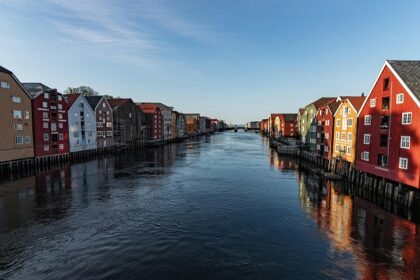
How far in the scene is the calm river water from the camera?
16.6 m

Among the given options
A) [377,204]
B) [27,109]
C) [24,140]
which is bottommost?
[377,204]

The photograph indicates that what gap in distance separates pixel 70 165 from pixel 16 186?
21746 millimetres

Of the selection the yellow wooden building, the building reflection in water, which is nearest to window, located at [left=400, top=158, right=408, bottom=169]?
the building reflection in water

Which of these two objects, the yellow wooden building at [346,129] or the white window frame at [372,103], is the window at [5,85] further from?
the yellow wooden building at [346,129]

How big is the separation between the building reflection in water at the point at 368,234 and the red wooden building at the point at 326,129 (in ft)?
79.3

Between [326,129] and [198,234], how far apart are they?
49611 millimetres

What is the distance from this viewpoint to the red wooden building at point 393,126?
2944 cm

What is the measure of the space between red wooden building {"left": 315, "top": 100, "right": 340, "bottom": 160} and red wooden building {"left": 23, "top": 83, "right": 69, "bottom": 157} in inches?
2661

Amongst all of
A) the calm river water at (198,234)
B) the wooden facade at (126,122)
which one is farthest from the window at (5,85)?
the wooden facade at (126,122)

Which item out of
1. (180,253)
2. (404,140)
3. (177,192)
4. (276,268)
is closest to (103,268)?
(180,253)

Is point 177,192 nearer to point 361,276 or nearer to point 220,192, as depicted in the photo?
point 220,192

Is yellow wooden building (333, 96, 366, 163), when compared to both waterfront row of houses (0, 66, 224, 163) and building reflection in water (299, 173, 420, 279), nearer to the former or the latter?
building reflection in water (299, 173, 420, 279)

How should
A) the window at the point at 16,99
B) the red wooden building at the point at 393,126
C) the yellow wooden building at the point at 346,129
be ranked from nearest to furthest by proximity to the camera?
the red wooden building at the point at 393,126 < the yellow wooden building at the point at 346,129 < the window at the point at 16,99

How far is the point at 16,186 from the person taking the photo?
38.8m
